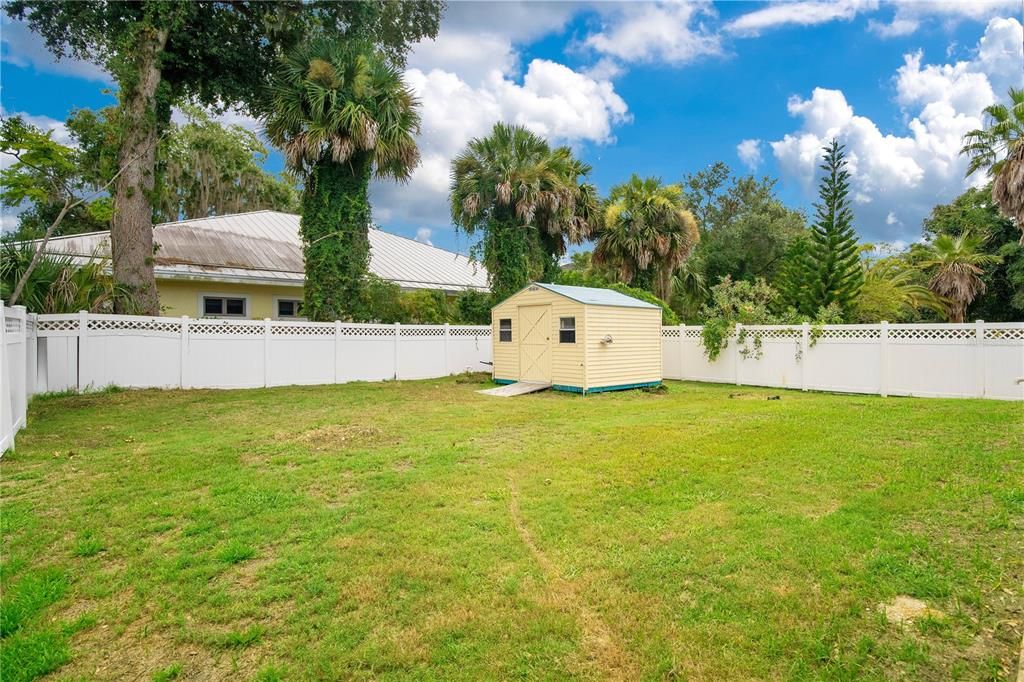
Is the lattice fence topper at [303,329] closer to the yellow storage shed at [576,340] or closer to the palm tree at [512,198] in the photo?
the yellow storage shed at [576,340]

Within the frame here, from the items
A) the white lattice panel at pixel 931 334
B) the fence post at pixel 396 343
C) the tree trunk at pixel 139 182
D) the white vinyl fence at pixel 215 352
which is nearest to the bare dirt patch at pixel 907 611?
the white vinyl fence at pixel 215 352

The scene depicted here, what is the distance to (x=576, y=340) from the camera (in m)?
11.0

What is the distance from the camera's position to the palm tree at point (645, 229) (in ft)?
58.5

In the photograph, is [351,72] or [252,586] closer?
[252,586]

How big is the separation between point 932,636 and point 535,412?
6.38 m

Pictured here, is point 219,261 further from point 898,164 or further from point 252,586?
point 898,164

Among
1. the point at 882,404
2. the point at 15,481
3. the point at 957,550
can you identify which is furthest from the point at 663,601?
the point at 882,404

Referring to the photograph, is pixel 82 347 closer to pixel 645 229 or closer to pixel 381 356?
pixel 381 356

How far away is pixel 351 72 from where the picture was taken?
12.4 m

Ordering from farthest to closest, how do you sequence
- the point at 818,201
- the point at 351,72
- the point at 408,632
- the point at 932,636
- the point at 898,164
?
the point at 818,201 → the point at 898,164 → the point at 351,72 → the point at 408,632 → the point at 932,636

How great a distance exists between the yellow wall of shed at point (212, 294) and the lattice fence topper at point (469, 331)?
17.0ft

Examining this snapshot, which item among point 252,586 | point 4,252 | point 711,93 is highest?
point 711,93

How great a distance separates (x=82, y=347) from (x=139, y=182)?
387cm

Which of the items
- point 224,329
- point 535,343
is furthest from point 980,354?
point 224,329
